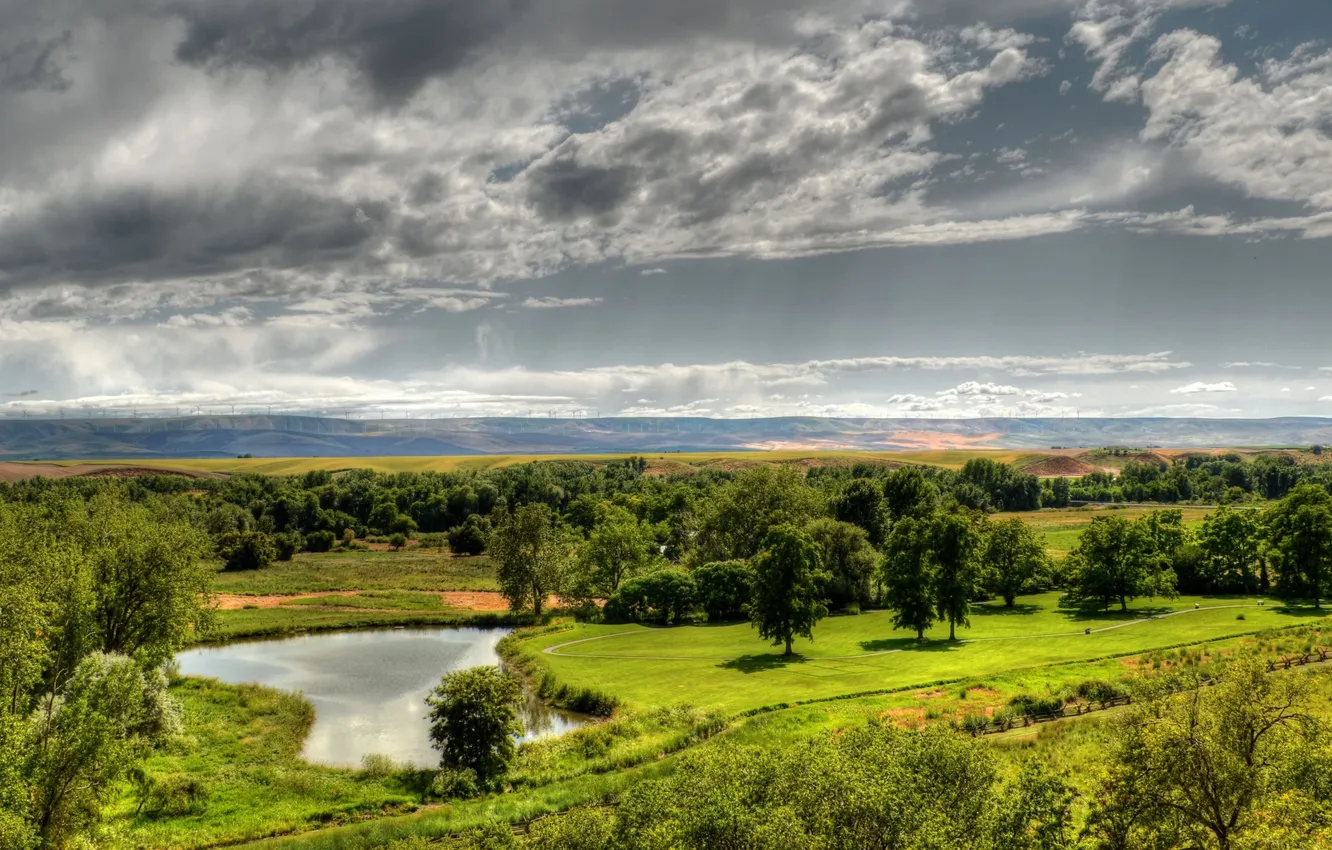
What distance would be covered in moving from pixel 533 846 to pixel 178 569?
44.0m

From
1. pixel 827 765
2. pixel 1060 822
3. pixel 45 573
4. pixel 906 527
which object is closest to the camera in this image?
pixel 1060 822

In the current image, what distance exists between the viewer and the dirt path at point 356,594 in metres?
87.9

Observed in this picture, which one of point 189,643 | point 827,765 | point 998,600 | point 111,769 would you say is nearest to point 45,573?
point 111,769

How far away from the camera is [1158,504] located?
186 meters

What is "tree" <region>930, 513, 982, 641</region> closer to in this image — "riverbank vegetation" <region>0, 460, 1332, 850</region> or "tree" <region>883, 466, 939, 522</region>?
"riverbank vegetation" <region>0, 460, 1332, 850</region>

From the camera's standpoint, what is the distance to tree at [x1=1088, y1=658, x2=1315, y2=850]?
1994 centimetres

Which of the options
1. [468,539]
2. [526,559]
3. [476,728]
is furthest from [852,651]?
[468,539]

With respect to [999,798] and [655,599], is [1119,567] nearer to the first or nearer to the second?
[655,599]

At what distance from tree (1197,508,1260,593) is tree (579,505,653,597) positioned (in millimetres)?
63068

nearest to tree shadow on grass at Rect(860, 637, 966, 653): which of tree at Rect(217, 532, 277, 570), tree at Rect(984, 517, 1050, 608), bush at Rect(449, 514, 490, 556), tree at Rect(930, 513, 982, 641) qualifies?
tree at Rect(930, 513, 982, 641)

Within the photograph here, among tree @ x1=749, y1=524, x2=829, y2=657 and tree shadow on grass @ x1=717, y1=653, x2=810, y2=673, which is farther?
tree @ x1=749, y1=524, x2=829, y2=657

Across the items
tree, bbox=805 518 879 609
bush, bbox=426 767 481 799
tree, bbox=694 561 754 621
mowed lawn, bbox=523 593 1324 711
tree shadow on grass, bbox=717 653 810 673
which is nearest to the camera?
bush, bbox=426 767 481 799

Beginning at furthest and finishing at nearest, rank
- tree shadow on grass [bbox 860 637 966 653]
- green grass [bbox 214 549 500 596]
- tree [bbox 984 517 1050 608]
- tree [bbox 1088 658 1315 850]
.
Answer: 1. green grass [bbox 214 549 500 596]
2. tree [bbox 984 517 1050 608]
3. tree shadow on grass [bbox 860 637 966 653]
4. tree [bbox 1088 658 1315 850]

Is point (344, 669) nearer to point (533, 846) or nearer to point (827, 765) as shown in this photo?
point (533, 846)
